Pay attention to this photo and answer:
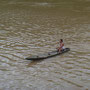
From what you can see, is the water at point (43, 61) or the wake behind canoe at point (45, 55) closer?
the water at point (43, 61)

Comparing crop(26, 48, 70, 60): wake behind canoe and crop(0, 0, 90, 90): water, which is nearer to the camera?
crop(0, 0, 90, 90): water

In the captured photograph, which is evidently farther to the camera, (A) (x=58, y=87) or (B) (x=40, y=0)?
(B) (x=40, y=0)

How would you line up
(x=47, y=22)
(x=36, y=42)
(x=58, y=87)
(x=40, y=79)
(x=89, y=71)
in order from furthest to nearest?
(x=47, y=22) → (x=36, y=42) → (x=89, y=71) → (x=40, y=79) → (x=58, y=87)

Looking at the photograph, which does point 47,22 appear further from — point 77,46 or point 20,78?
point 20,78

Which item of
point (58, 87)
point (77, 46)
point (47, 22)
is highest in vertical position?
point (47, 22)

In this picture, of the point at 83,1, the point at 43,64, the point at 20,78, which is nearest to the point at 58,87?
the point at 20,78

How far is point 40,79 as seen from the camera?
9.91 meters

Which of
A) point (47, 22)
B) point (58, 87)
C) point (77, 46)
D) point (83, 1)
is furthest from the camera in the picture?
point (83, 1)

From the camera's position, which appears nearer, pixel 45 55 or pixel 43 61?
pixel 43 61

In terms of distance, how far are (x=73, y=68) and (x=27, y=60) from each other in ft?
10.7

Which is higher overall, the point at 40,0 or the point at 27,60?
the point at 40,0

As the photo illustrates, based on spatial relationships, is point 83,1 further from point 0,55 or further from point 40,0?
point 0,55

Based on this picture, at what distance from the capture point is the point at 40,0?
166 ft

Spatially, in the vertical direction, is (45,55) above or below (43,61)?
A: above
